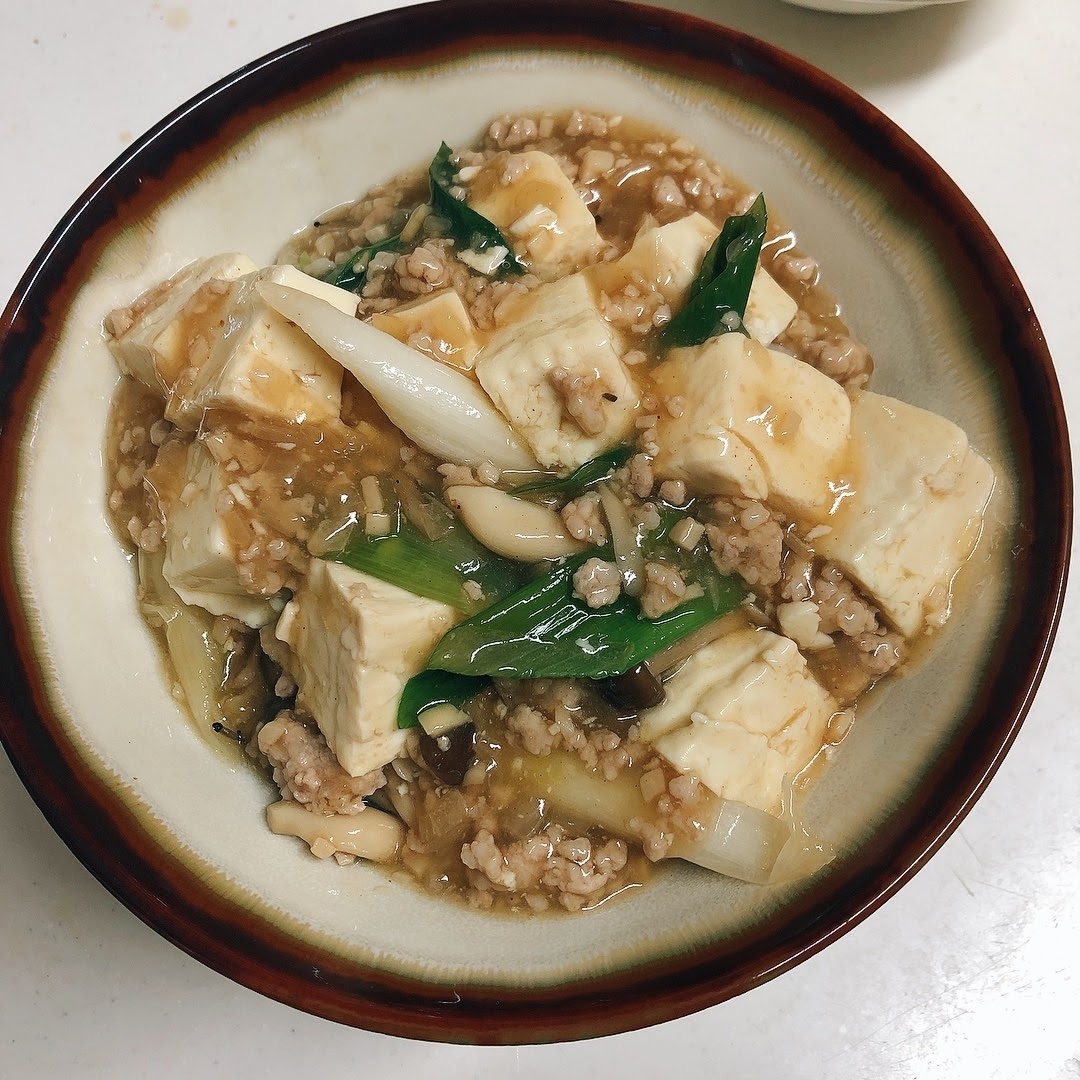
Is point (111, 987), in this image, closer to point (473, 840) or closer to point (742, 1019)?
point (473, 840)

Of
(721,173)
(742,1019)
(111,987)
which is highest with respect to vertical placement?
(721,173)

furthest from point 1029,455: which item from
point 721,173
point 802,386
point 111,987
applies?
point 111,987

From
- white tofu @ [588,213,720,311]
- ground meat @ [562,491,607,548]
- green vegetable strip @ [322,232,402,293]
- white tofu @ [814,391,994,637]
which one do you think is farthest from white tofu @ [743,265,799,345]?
green vegetable strip @ [322,232,402,293]

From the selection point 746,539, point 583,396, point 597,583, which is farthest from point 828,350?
point 597,583

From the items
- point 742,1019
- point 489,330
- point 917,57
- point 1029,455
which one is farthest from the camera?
point 917,57

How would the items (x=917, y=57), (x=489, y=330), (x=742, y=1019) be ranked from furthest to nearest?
(x=917, y=57)
(x=742, y=1019)
(x=489, y=330)

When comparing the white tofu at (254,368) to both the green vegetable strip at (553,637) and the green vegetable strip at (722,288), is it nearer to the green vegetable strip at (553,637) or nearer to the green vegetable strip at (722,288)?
the green vegetable strip at (553,637)
